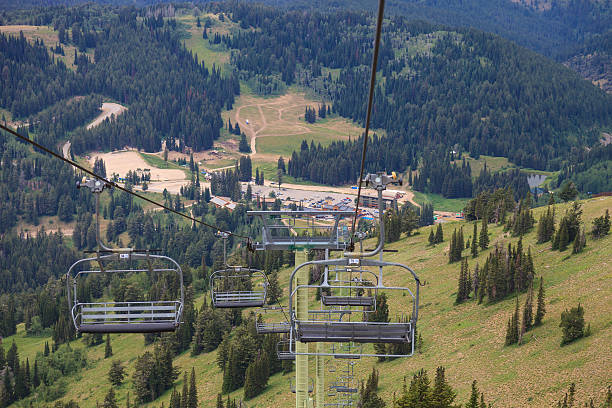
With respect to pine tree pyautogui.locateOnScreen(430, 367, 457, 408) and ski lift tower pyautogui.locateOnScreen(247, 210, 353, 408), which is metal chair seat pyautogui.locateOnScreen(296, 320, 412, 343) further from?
pine tree pyautogui.locateOnScreen(430, 367, 457, 408)

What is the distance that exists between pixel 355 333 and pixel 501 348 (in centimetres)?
6285

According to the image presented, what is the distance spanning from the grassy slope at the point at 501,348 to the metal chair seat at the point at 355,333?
1693 inches

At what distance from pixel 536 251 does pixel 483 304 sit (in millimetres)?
15605

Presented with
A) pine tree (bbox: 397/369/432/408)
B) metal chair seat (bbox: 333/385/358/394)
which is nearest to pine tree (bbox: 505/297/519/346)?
pine tree (bbox: 397/369/432/408)

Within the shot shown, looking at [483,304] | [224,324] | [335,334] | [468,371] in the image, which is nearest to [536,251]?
[483,304]

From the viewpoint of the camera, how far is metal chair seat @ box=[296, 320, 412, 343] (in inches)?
686

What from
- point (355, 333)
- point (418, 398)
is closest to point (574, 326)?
point (418, 398)

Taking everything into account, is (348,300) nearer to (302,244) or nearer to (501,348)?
(302,244)

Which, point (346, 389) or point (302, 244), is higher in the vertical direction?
point (302, 244)

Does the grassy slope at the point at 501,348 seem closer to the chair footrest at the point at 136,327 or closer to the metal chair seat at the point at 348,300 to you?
the metal chair seat at the point at 348,300

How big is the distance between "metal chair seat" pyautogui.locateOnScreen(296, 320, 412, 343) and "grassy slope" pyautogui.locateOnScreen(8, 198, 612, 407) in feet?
141

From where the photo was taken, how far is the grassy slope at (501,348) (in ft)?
205

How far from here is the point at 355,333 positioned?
57.5 ft

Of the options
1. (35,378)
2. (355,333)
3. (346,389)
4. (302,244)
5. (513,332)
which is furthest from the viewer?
(35,378)
